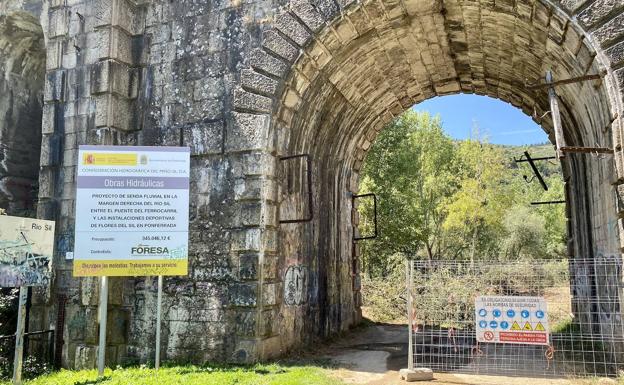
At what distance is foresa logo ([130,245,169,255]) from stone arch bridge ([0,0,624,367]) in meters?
1.10

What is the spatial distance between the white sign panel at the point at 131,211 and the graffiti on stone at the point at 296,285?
2073 millimetres

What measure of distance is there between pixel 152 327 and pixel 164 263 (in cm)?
173

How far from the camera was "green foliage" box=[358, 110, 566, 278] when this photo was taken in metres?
20.6

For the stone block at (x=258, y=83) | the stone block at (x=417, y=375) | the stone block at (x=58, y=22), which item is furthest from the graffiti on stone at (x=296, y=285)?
the stone block at (x=58, y=22)

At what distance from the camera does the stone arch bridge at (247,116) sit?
7.54m

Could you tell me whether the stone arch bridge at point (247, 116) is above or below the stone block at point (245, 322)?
above

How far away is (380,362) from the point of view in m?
8.27

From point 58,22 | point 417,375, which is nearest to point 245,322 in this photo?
point 417,375

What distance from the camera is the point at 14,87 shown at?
11148 millimetres

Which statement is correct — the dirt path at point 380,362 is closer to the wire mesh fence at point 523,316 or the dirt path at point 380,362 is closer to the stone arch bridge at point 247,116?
the wire mesh fence at point 523,316

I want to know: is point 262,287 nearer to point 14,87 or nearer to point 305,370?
point 305,370

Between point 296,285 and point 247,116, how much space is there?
3031 mm

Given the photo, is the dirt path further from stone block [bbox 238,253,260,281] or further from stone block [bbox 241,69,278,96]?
stone block [bbox 241,69,278,96]

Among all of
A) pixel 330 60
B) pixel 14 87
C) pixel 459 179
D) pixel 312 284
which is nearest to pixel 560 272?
pixel 312 284
